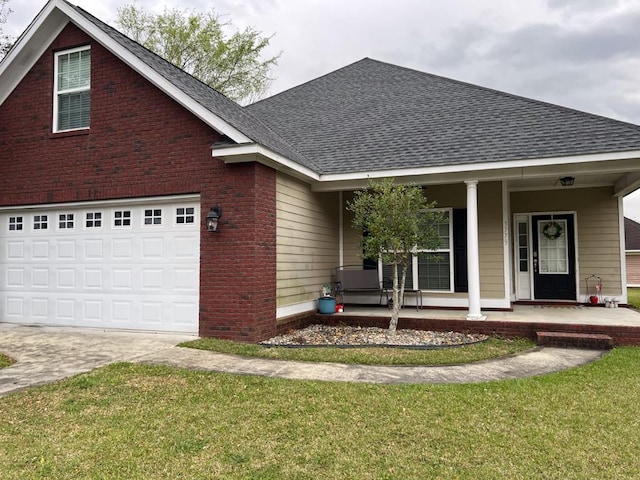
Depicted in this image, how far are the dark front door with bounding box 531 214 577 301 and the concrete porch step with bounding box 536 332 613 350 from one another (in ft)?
12.2

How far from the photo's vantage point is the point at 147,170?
25.4 feet

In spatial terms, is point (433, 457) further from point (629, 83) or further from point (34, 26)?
point (629, 83)

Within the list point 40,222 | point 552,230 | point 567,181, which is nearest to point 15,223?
point 40,222

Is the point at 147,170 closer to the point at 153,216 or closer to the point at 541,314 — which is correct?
the point at 153,216

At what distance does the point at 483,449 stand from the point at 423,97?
9251 mm

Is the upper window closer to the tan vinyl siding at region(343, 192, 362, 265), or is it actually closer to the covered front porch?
the tan vinyl siding at region(343, 192, 362, 265)

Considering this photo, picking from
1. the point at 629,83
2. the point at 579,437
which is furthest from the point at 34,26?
the point at 629,83

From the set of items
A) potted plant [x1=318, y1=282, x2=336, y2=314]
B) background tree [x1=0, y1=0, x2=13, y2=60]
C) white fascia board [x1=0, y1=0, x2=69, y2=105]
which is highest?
background tree [x1=0, y1=0, x2=13, y2=60]

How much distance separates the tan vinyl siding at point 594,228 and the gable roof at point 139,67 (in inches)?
233

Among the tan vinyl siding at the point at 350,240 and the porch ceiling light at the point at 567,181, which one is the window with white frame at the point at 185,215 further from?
the porch ceiling light at the point at 567,181

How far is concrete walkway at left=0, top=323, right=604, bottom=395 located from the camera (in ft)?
16.8

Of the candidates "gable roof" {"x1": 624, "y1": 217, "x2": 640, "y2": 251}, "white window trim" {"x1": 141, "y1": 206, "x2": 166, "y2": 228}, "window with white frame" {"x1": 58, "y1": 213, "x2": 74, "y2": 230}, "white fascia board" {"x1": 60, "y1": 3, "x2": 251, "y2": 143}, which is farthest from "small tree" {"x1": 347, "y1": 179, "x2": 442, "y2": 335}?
"gable roof" {"x1": 624, "y1": 217, "x2": 640, "y2": 251}

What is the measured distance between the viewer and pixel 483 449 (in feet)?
10.9

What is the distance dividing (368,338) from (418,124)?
484 cm
